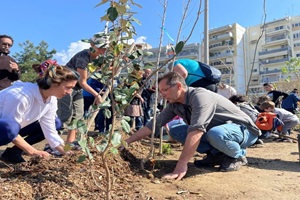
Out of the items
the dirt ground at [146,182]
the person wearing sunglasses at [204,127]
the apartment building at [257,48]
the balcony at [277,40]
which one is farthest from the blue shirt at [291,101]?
the balcony at [277,40]

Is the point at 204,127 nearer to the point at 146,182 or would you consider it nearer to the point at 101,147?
the point at 146,182

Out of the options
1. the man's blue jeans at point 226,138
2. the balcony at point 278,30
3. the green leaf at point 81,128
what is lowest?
the man's blue jeans at point 226,138

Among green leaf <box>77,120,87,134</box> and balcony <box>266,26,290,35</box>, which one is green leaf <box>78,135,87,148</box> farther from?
balcony <box>266,26,290,35</box>

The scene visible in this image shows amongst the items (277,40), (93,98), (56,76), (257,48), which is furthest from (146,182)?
(277,40)

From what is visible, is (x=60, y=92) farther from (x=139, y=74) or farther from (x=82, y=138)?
(x=82, y=138)

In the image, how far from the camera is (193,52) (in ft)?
172

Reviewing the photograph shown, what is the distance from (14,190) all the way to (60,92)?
806mm

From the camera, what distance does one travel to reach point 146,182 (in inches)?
82.9

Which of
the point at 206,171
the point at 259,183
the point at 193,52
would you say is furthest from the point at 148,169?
the point at 193,52

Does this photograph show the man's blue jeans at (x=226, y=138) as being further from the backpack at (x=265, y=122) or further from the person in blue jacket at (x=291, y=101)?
the person in blue jacket at (x=291, y=101)

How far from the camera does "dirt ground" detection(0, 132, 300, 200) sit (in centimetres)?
167

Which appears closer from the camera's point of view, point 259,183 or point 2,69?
point 259,183

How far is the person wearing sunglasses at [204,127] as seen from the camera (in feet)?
7.15

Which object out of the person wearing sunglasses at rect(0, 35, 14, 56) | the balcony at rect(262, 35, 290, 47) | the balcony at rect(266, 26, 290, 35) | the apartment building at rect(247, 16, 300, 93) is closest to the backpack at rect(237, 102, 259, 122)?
the person wearing sunglasses at rect(0, 35, 14, 56)
